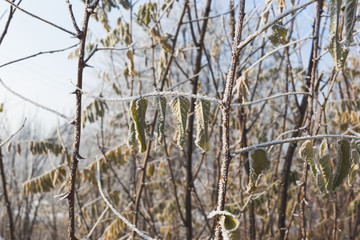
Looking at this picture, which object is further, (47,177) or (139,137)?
(47,177)

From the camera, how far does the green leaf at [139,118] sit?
25.9 inches

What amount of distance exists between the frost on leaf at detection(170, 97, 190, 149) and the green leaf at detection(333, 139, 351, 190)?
316 mm

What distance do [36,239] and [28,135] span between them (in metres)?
2.11

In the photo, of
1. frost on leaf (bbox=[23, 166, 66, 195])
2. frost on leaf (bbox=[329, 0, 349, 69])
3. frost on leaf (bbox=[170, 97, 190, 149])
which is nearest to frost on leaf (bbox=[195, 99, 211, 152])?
frost on leaf (bbox=[170, 97, 190, 149])

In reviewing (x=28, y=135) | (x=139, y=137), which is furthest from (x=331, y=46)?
(x=28, y=135)

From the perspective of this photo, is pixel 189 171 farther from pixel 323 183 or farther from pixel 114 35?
pixel 323 183

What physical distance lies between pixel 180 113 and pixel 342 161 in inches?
13.7

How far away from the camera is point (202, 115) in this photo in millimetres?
637

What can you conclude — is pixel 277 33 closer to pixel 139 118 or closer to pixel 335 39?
pixel 335 39

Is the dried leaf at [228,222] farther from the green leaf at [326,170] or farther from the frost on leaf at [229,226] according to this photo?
the green leaf at [326,170]

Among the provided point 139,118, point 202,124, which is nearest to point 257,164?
point 202,124

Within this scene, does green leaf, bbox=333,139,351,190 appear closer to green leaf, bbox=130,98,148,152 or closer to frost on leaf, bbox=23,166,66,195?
green leaf, bbox=130,98,148,152

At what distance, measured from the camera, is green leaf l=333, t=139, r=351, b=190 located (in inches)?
27.6

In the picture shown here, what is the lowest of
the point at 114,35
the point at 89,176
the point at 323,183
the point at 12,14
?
the point at 89,176
